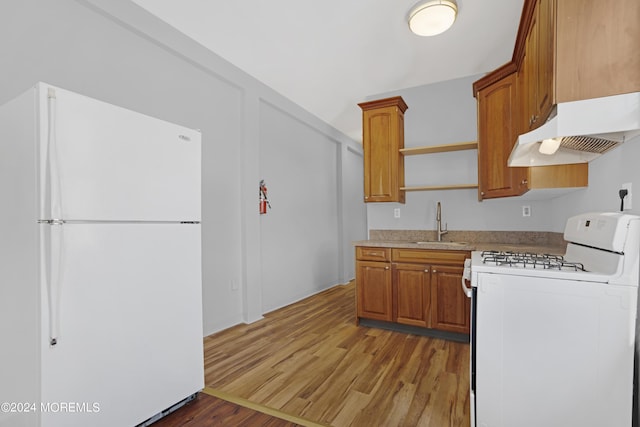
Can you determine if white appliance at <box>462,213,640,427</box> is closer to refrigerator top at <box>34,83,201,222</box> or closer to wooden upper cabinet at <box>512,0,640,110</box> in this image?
wooden upper cabinet at <box>512,0,640,110</box>

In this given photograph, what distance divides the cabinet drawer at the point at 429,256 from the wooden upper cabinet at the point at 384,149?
65cm

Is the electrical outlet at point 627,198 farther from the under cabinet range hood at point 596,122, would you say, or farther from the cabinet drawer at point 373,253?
the cabinet drawer at point 373,253

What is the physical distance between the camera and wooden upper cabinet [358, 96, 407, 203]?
3391 millimetres

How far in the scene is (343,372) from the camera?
2295mm

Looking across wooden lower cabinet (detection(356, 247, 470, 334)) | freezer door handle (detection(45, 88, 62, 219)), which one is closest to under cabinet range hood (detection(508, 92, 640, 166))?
wooden lower cabinet (detection(356, 247, 470, 334))

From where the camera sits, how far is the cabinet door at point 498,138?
99.2 inches

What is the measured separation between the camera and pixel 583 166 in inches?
77.1

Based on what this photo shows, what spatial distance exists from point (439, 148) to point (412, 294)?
160cm

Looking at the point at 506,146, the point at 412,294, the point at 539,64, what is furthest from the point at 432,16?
the point at 412,294

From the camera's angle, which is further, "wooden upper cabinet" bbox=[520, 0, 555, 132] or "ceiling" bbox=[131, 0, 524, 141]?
"ceiling" bbox=[131, 0, 524, 141]

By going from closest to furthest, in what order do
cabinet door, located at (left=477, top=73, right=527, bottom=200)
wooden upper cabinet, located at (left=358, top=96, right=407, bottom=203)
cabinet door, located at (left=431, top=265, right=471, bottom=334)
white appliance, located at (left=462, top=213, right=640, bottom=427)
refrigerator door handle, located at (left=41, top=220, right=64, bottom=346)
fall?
white appliance, located at (left=462, top=213, right=640, bottom=427) → refrigerator door handle, located at (left=41, top=220, right=64, bottom=346) → cabinet door, located at (left=477, top=73, right=527, bottom=200) → cabinet door, located at (left=431, top=265, right=471, bottom=334) → wooden upper cabinet, located at (left=358, top=96, right=407, bottom=203)

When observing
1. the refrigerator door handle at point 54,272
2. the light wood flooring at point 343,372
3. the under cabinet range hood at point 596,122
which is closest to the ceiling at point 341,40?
the under cabinet range hood at point 596,122

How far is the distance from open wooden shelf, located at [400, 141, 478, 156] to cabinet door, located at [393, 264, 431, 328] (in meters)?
1.29

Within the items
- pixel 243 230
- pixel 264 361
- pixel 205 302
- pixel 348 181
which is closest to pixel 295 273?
pixel 243 230
